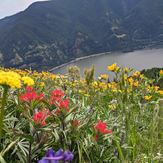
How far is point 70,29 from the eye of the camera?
161 metres

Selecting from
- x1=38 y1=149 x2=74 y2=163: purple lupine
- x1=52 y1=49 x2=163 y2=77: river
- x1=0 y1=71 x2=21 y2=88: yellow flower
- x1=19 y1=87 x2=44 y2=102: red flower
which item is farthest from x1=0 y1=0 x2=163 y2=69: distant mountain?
x1=38 y1=149 x2=74 y2=163: purple lupine

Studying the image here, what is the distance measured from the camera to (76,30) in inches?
6255

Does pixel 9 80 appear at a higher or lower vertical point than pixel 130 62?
higher

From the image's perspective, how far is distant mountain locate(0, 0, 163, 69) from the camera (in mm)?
138125

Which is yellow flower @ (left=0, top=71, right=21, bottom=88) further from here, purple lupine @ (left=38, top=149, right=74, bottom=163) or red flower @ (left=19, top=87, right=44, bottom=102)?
red flower @ (left=19, top=87, right=44, bottom=102)

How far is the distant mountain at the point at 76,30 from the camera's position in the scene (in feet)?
453

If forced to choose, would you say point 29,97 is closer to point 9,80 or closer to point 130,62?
point 9,80

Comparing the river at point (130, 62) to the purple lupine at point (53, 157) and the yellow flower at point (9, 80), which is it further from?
the purple lupine at point (53, 157)

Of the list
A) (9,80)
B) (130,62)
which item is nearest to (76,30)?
(130,62)

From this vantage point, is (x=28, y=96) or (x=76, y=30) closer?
(x=28, y=96)

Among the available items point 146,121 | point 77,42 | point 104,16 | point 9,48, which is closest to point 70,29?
point 77,42

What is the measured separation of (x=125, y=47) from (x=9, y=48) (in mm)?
45532

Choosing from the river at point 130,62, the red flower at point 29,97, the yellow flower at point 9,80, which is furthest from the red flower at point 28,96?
the river at point 130,62

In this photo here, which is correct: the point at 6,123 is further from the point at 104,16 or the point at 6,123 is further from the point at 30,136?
the point at 104,16
